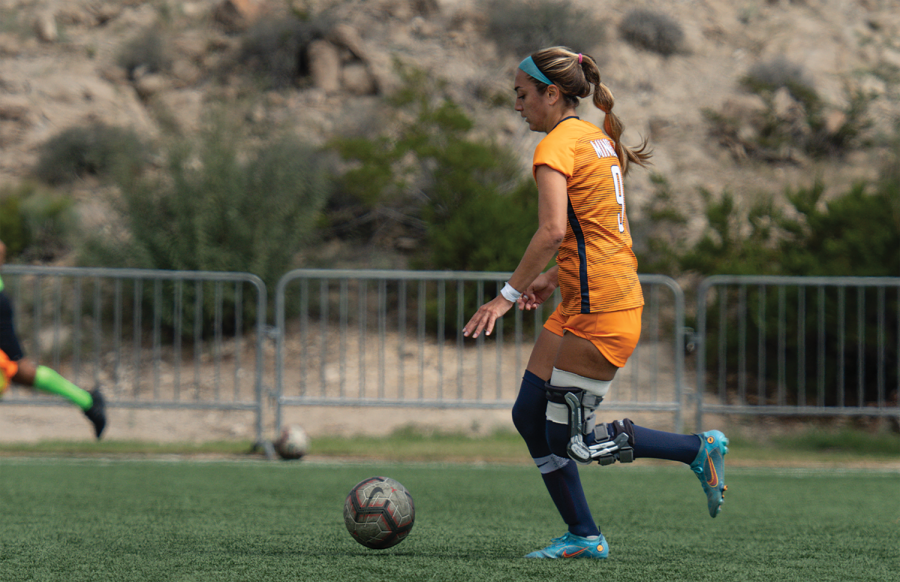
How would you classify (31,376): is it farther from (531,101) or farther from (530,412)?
(531,101)

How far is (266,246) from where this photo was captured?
13.5 metres

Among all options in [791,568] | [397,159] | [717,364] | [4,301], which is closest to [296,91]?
[397,159]

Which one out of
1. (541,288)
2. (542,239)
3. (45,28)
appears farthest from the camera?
(45,28)

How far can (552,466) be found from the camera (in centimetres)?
329

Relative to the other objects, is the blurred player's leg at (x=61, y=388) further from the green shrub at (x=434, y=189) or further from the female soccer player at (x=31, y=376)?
the green shrub at (x=434, y=189)

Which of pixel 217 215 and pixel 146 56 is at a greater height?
pixel 146 56

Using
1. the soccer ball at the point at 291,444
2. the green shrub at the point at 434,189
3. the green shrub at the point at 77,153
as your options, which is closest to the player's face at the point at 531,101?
the soccer ball at the point at 291,444

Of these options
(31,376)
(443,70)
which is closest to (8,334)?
(31,376)

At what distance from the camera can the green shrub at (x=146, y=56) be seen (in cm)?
2214

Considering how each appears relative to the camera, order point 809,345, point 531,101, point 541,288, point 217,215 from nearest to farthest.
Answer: point 531,101 < point 541,288 < point 809,345 < point 217,215

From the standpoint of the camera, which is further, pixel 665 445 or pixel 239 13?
pixel 239 13

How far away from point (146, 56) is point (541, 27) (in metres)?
10.3

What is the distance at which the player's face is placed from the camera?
3.11m

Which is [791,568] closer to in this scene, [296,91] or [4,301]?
[4,301]
